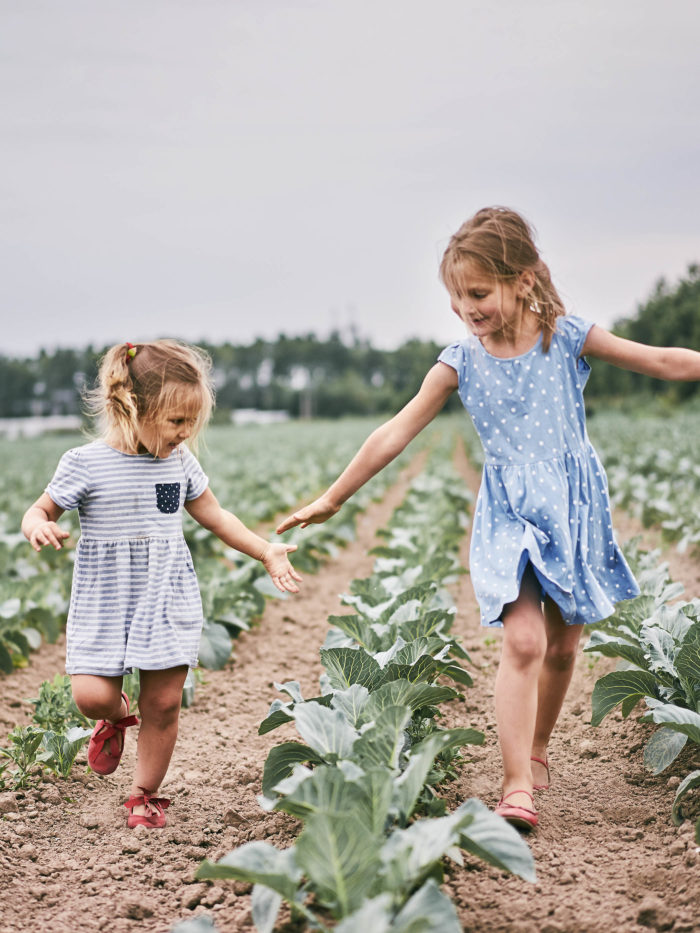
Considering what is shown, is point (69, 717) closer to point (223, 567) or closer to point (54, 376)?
point (223, 567)

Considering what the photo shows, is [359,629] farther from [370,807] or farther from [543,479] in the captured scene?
[370,807]

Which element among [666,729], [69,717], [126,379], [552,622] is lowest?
[69,717]

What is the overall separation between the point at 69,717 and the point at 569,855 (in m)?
1.98

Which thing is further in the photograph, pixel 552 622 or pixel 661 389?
pixel 661 389

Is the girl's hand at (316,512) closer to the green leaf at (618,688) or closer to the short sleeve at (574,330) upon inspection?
the short sleeve at (574,330)

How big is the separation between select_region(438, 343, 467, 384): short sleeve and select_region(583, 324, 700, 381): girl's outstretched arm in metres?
0.39

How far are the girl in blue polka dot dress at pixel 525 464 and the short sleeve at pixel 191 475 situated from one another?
37 cm

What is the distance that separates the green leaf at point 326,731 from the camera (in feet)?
7.60

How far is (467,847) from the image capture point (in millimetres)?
2025

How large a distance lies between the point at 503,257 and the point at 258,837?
1.85 metres

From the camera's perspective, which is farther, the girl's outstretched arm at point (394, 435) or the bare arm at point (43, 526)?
the girl's outstretched arm at point (394, 435)

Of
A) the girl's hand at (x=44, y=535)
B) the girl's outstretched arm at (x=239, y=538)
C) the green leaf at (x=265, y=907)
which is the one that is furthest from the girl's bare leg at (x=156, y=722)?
the green leaf at (x=265, y=907)

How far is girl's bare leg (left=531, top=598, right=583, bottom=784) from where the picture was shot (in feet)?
9.22

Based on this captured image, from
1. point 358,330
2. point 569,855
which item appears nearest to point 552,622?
point 569,855
